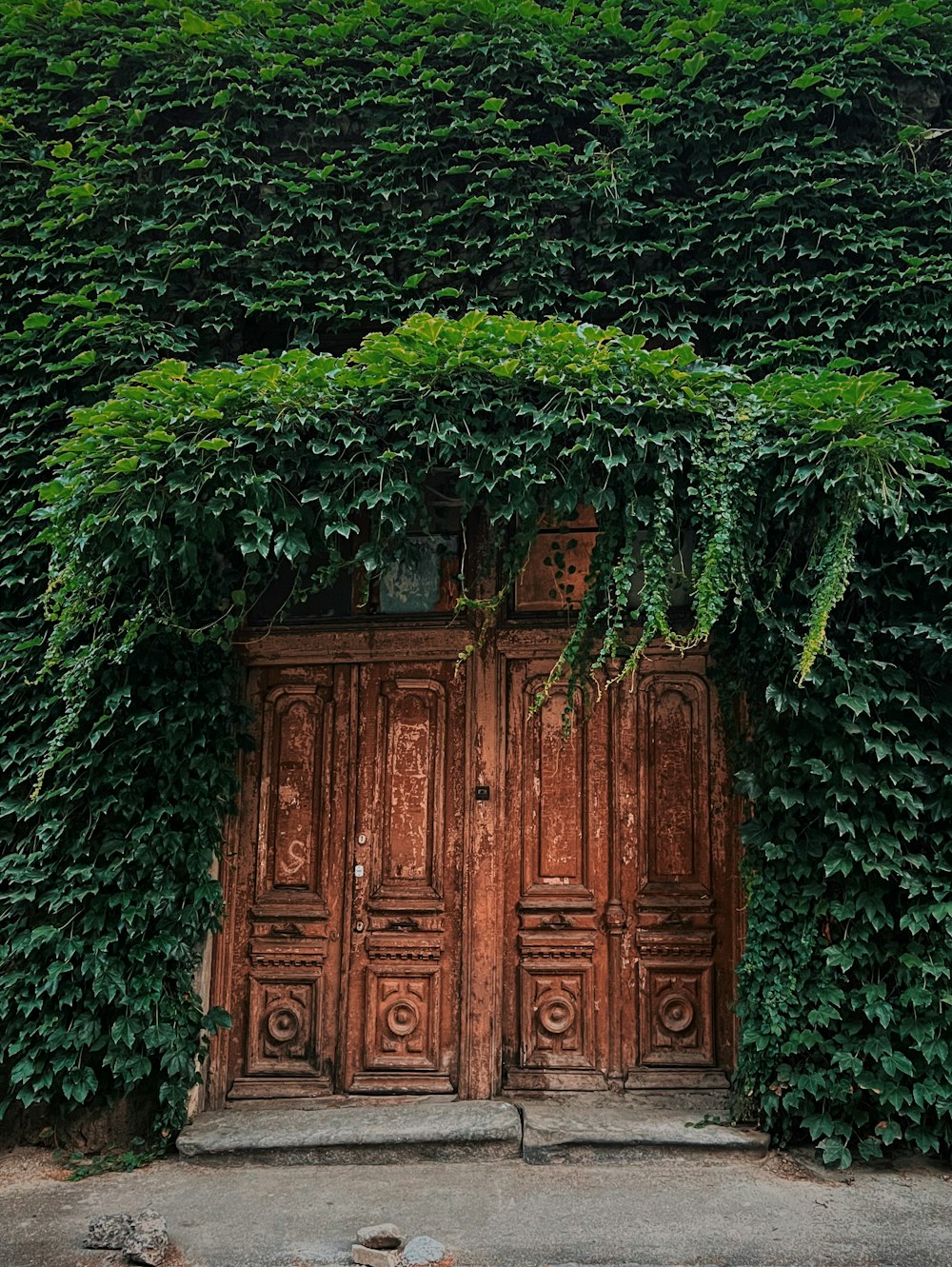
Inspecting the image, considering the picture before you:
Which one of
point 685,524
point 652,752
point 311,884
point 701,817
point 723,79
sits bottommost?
point 311,884

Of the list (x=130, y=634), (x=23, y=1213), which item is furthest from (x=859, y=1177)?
(x=130, y=634)

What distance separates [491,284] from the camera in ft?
17.7

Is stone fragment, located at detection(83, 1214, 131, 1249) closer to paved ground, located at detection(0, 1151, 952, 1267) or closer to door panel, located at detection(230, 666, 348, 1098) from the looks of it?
paved ground, located at detection(0, 1151, 952, 1267)

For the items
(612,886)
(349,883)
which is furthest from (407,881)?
(612,886)

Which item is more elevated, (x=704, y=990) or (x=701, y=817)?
(x=701, y=817)

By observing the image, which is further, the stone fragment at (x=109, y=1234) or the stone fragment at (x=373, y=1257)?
the stone fragment at (x=109, y=1234)

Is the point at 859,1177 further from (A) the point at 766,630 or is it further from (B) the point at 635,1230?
(A) the point at 766,630

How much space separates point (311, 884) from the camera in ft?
17.4

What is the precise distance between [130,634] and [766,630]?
2955 mm

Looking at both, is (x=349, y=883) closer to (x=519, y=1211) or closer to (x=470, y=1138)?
(x=470, y=1138)

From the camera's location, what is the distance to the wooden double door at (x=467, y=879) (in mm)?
5074

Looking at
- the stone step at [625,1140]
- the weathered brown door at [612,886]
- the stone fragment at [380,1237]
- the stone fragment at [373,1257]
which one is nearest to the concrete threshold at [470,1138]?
the stone step at [625,1140]

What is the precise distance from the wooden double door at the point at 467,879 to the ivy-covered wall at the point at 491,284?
46 cm

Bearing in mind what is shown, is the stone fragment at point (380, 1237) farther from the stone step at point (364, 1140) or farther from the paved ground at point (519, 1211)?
the stone step at point (364, 1140)
